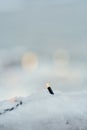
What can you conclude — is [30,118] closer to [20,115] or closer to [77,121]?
[20,115]

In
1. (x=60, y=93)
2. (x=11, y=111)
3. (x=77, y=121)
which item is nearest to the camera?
(x=77, y=121)

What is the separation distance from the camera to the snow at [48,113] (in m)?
5.57

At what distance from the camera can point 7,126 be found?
5.73 meters

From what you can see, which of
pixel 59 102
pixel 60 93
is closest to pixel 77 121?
pixel 59 102

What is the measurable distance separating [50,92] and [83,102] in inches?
A: 30.8

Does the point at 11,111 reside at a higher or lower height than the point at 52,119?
higher

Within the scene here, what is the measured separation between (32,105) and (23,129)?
545mm

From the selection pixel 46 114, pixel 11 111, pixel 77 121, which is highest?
pixel 11 111

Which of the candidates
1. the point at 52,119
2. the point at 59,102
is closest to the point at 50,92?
the point at 59,102

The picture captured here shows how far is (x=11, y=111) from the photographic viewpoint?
238 inches

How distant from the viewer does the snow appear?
18.3 ft

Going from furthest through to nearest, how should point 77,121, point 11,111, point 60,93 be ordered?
1. point 60,93
2. point 11,111
3. point 77,121

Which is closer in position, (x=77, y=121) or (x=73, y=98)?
(x=77, y=121)

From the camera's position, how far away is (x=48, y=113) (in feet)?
19.0
